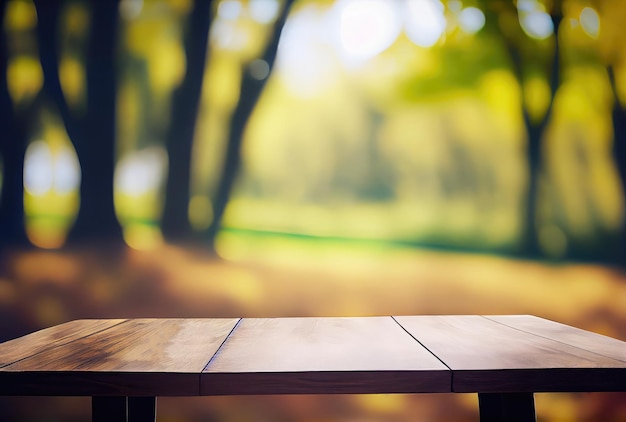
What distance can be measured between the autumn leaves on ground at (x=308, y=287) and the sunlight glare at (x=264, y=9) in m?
1.04

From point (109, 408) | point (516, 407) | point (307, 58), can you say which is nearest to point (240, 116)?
point (307, 58)

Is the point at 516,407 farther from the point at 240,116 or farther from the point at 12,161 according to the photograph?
the point at 12,161

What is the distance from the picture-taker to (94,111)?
226cm

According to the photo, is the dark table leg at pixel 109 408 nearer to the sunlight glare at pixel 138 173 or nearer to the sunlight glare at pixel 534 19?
the sunlight glare at pixel 138 173

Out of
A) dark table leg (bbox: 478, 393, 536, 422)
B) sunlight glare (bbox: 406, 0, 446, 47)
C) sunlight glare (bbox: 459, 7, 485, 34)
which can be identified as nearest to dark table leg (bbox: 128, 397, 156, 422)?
dark table leg (bbox: 478, 393, 536, 422)

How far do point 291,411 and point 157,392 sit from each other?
1353 millimetres

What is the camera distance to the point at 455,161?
2.23 m

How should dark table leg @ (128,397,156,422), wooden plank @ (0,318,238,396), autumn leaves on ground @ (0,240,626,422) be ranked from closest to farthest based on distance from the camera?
wooden plank @ (0,318,238,396) < dark table leg @ (128,397,156,422) < autumn leaves on ground @ (0,240,626,422)

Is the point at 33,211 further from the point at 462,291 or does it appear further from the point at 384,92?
the point at 462,291

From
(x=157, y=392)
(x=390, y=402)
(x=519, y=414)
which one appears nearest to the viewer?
(x=157, y=392)

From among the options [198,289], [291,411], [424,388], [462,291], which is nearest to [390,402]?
[291,411]

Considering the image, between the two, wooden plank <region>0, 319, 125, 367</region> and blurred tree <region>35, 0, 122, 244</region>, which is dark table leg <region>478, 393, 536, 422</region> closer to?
wooden plank <region>0, 319, 125, 367</region>

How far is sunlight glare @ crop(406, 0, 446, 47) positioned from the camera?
7.34 ft

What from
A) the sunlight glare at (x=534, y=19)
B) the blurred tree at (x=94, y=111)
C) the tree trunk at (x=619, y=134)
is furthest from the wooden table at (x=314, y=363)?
the sunlight glare at (x=534, y=19)
